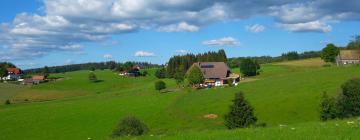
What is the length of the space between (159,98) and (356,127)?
70.5 m

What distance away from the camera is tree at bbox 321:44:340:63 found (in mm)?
130875

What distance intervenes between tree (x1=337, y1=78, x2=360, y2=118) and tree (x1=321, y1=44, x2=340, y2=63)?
9526 cm

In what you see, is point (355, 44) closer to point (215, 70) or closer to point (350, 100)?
point (215, 70)

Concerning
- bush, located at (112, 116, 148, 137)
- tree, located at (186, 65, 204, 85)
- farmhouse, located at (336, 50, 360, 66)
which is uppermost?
farmhouse, located at (336, 50, 360, 66)

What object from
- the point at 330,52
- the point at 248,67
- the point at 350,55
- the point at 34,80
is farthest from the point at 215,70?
the point at 34,80

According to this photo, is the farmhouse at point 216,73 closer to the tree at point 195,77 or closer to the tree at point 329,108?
the tree at point 195,77

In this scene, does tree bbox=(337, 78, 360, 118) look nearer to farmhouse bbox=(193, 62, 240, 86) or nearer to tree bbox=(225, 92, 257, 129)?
tree bbox=(225, 92, 257, 129)

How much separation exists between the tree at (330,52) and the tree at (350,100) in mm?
95262

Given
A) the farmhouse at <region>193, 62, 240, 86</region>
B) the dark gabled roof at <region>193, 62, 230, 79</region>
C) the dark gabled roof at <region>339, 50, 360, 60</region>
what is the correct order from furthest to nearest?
the dark gabled roof at <region>339, 50, 360, 60</region> < the dark gabled roof at <region>193, 62, 230, 79</region> < the farmhouse at <region>193, 62, 240, 86</region>

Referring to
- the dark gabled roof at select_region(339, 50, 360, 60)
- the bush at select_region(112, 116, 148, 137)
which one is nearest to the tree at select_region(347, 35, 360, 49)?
the dark gabled roof at select_region(339, 50, 360, 60)

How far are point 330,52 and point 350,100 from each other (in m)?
98.0

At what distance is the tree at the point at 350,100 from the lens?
39.0 metres

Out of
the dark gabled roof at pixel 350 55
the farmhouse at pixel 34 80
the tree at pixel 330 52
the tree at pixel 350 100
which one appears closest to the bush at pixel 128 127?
the tree at pixel 350 100

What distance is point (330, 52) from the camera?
13188 cm
